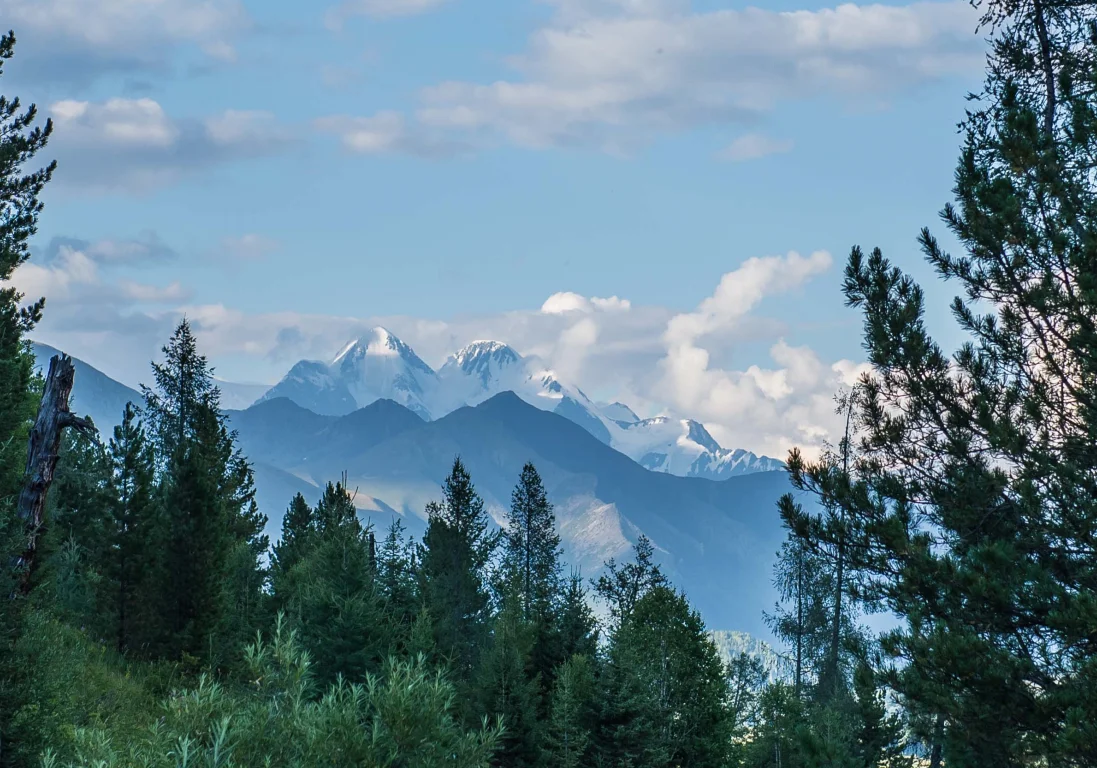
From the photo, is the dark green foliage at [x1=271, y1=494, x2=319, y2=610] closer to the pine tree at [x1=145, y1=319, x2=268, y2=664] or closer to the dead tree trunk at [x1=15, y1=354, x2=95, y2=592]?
the pine tree at [x1=145, y1=319, x2=268, y2=664]

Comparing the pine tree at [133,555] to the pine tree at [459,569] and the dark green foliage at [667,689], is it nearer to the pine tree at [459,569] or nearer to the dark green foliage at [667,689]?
the pine tree at [459,569]

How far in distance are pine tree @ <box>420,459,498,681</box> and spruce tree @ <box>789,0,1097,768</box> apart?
83.6ft

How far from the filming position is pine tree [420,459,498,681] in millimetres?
44062

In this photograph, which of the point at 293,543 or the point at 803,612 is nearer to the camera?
the point at 293,543

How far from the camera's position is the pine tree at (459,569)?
44062 millimetres

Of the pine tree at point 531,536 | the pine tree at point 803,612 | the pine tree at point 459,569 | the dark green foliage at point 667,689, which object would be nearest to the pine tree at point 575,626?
the dark green foliage at point 667,689

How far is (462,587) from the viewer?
51.2m

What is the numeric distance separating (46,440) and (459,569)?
3752 cm

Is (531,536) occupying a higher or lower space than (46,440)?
higher

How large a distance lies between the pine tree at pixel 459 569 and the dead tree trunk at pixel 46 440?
21.3 metres

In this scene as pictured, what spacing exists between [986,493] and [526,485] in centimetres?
6043

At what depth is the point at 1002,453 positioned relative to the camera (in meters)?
14.5

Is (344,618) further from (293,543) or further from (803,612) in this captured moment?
(803,612)

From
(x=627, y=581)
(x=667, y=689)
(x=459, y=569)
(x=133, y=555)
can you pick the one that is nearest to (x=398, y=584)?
(x=133, y=555)
